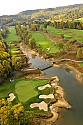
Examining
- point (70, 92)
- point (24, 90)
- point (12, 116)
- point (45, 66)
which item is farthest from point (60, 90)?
point (12, 116)

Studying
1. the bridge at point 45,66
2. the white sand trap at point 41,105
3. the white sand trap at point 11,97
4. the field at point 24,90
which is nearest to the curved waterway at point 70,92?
the bridge at point 45,66

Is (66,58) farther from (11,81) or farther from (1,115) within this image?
(1,115)

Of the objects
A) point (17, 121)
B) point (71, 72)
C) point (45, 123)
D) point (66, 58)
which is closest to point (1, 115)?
point (17, 121)

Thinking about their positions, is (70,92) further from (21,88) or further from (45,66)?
(45,66)

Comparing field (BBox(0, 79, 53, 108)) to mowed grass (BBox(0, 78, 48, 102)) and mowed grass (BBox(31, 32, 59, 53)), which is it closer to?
mowed grass (BBox(0, 78, 48, 102))

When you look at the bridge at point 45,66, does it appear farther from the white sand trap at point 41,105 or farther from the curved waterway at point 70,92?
the white sand trap at point 41,105

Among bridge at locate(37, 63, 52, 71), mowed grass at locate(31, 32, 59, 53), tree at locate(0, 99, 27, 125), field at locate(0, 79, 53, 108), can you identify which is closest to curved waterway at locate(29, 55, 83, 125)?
bridge at locate(37, 63, 52, 71)
